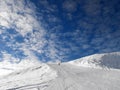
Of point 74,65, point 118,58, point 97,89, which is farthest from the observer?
point 118,58

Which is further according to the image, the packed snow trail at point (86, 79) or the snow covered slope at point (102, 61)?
the snow covered slope at point (102, 61)

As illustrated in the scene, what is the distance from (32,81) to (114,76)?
4177mm

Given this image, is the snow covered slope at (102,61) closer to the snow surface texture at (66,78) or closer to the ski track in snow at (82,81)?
the snow surface texture at (66,78)

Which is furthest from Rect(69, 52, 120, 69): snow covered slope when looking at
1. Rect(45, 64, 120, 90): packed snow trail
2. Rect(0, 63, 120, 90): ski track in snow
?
Rect(0, 63, 120, 90): ski track in snow

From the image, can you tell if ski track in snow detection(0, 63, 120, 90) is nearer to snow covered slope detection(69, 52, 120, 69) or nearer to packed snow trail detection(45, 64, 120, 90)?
packed snow trail detection(45, 64, 120, 90)

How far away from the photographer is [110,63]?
45.1 feet

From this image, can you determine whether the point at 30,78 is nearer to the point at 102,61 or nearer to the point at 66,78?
the point at 66,78

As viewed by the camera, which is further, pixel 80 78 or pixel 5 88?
pixel 80 78

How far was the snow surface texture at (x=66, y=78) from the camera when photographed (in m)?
9.41

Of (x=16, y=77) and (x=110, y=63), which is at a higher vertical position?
(x=110, y=63)

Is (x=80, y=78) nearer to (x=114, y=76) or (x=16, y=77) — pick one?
(x=114, y=76)

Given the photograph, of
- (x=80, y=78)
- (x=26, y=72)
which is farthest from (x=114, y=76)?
(x=26, y=72)

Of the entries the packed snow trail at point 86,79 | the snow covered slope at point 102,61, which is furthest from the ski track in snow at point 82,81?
the snow covered slope at point 102,61

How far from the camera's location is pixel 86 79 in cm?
1040
